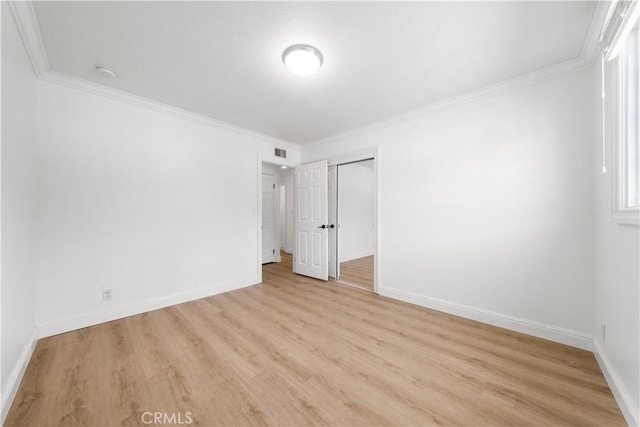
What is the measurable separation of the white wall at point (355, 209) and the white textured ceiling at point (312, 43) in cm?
318

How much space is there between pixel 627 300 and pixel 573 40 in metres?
2.00

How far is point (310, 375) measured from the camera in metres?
1.75

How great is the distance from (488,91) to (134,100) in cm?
406

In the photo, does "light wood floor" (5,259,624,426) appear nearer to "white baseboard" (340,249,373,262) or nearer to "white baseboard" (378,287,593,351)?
"white baseboard" (378,287,593,351)

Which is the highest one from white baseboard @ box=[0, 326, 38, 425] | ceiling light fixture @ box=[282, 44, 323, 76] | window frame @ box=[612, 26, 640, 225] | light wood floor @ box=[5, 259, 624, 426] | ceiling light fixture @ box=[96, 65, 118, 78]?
ceiling light fixture @ box=[96, 65, 118, 78]

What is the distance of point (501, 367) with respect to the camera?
1.84 meters

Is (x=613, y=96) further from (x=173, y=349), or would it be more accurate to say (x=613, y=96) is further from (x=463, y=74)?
(x=173, y=349)

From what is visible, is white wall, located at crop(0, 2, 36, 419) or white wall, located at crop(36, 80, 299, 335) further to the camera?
white wall, located at crop(36, 80, 299, 335)

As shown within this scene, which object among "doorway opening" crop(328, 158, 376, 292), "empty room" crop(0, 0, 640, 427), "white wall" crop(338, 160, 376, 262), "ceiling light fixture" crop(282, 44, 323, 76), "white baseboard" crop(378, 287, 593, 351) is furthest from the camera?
"white wall" crop(338, 160, 376, 262)

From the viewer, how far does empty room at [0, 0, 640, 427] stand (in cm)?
153

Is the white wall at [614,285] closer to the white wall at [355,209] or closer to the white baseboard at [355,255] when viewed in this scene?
the white wall at [355,209]

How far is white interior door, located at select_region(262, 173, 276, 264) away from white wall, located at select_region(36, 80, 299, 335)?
6.03 ft

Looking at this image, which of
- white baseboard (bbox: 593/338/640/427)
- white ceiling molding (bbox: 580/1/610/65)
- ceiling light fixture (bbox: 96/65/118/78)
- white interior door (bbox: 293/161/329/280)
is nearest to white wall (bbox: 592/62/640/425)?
white baseboard (bbox: 593/338/640/427)

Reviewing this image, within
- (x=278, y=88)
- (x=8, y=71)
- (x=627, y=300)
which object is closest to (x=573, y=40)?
(x=627, y=300)
